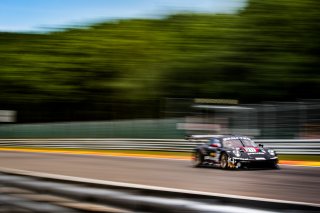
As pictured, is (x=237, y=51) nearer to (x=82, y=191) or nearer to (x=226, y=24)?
(x=226, y=24)

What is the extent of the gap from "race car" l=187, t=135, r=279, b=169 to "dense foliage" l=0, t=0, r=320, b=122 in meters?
14.5

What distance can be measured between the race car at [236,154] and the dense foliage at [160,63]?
14.5 meters

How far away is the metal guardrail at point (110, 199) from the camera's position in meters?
4.69

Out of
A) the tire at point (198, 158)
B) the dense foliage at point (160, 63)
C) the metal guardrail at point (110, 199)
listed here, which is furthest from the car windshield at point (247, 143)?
the dense foliage at point (160, 63)

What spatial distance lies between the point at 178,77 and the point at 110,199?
3126 centimetres

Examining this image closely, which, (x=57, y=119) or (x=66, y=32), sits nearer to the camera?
(x=57, y=119)

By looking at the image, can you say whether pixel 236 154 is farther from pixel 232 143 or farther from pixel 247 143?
pixel 247 143

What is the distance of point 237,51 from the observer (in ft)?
108

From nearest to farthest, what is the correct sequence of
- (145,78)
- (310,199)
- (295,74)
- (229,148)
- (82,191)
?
1. (82,191)
2. (310,199)
3. (229,148)
4. (295,74)
5. (145,78)

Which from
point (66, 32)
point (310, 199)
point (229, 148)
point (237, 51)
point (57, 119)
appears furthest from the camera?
point (66, 32)

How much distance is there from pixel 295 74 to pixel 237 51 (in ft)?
14.4

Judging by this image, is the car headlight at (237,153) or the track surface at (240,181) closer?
the track surface at (240,181)

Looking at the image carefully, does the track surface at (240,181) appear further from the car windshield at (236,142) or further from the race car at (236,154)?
the car windshield at (236,142)

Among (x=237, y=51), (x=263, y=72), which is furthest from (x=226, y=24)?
(x=263, y=72)
